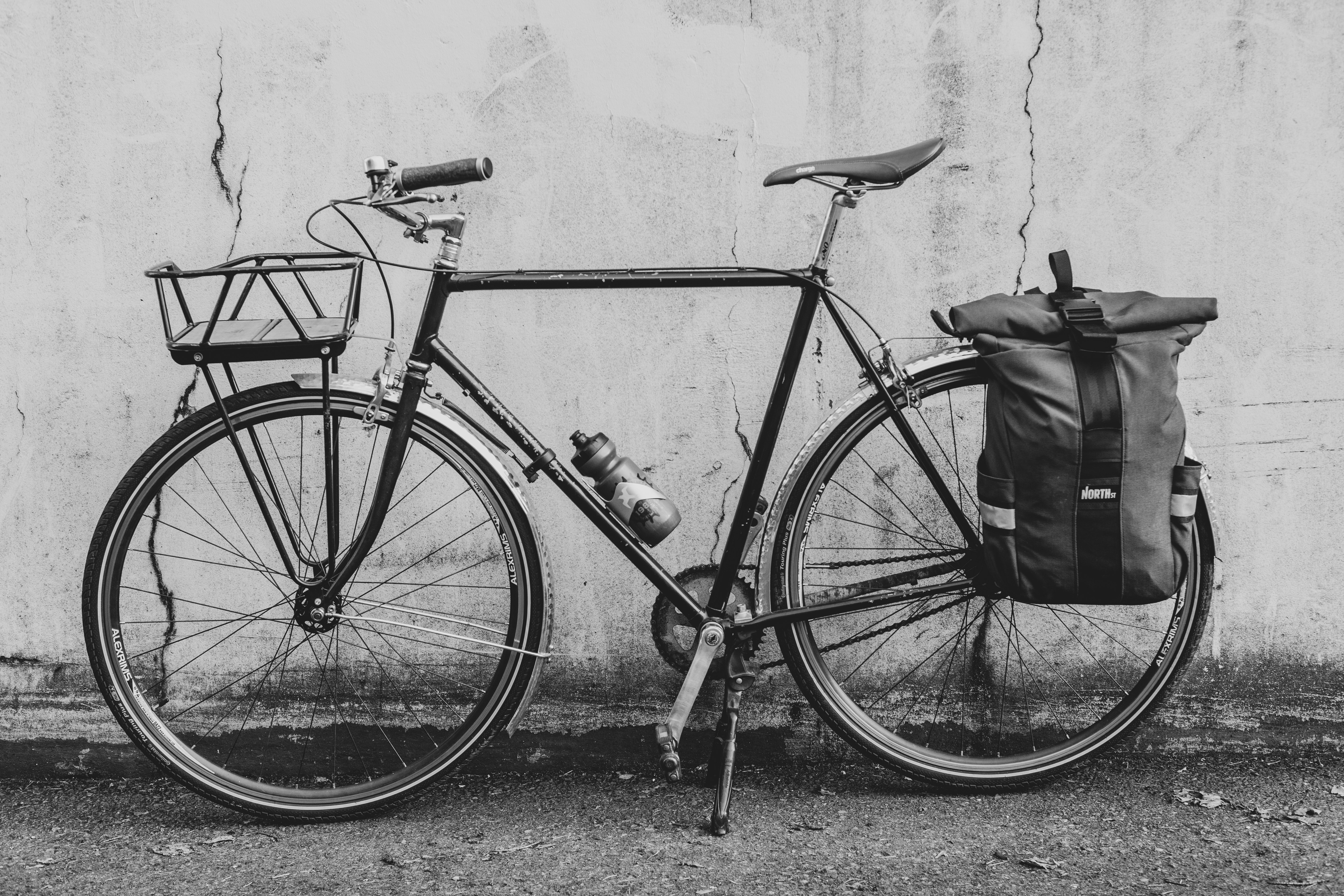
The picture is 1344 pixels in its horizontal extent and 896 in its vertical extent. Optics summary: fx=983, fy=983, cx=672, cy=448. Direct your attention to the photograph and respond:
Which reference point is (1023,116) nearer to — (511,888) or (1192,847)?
(1192,847)

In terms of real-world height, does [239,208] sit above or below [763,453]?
above

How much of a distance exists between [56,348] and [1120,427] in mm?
2854

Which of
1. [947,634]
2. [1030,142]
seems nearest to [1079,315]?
[1030,142]

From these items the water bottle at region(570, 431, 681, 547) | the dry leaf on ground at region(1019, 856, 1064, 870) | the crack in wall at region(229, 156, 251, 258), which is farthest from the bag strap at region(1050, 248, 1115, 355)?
the crack in wall at region(229, 156, 251, 258)

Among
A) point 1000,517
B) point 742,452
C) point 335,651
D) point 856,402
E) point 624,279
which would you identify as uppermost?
point 624,279

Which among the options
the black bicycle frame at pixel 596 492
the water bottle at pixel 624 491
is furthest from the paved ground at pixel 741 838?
the water bottle at pixel 624 491

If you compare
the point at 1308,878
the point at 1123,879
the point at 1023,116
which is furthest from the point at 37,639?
the point at 1308,878

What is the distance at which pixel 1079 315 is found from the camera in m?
2.31

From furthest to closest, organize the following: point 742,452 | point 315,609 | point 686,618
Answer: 1. point 742,452
2. point 686,618
3. point 315,609

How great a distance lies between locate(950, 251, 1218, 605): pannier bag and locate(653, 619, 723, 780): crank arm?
729 millimetres

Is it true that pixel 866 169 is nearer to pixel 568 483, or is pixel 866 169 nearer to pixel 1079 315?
pixel 1079 315

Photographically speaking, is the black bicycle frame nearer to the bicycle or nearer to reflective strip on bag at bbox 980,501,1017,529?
the bicycle

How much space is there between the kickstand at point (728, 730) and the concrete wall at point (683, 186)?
1.74ft

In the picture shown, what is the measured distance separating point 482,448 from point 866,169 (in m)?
1.15
